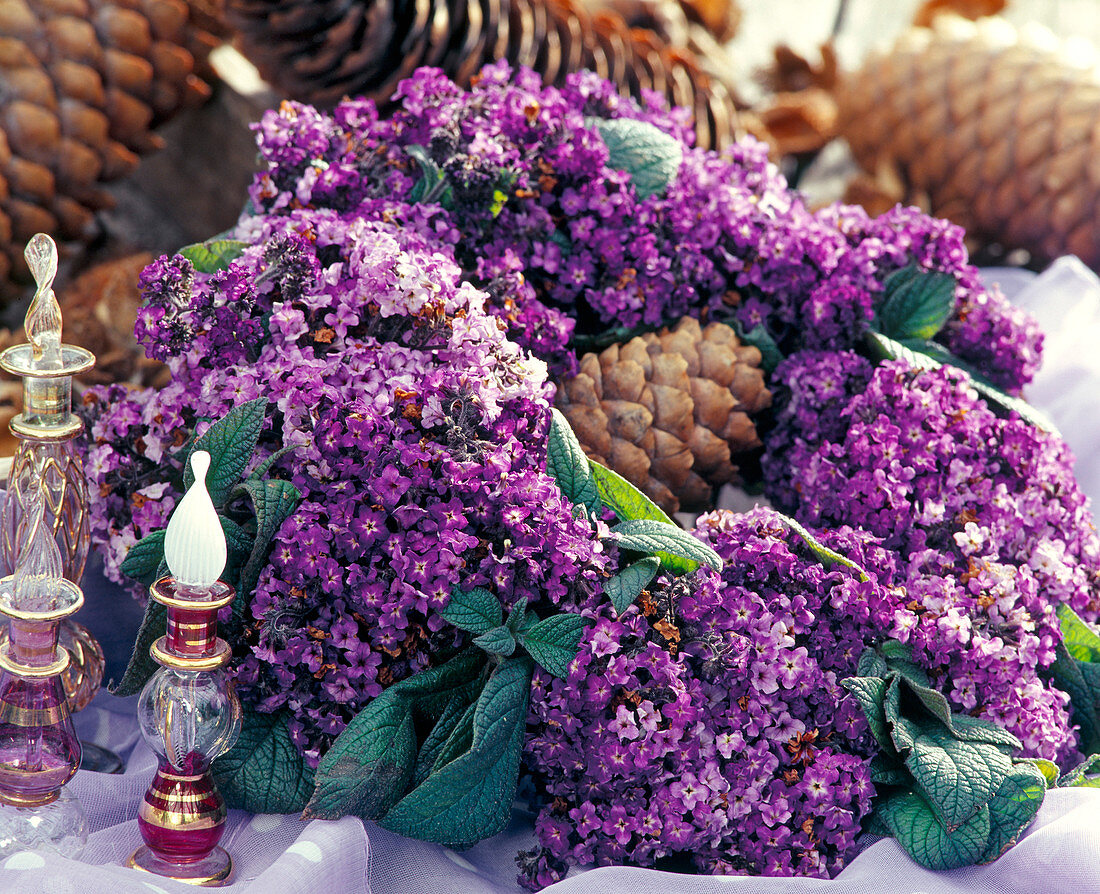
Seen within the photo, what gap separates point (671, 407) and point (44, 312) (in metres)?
0.49

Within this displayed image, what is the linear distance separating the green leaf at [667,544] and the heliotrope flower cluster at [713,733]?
0.02m

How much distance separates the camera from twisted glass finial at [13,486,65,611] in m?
0.73

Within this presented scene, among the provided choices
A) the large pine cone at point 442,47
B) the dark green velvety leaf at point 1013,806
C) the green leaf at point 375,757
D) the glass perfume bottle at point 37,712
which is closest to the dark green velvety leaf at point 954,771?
the dark green velvety leaf at point 1013,806

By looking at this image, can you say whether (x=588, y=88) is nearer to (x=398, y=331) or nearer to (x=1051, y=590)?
(x=398, y=331)

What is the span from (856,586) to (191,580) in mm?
461

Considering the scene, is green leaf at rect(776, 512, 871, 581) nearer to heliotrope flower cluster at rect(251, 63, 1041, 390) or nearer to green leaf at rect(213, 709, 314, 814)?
heliotrope flower cluster at rect(251, 63, 1041, 390)

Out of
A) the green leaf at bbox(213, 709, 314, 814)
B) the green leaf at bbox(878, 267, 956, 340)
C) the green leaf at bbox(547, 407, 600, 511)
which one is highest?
the green leaf at bbox(878, 267, 956, 340)

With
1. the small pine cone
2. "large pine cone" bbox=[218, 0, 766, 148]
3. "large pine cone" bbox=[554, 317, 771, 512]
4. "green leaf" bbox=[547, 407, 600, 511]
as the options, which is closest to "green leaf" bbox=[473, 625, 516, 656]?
"green leaf" bbox=[547, 407, 600, 511]

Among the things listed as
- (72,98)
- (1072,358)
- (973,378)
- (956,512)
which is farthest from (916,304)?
(72,98)

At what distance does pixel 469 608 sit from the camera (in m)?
0.73

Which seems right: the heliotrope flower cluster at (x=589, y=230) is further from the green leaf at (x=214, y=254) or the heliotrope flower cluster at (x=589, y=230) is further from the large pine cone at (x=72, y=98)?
the large pine cone at (x=72, y=98)

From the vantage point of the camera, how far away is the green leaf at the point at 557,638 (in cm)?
72

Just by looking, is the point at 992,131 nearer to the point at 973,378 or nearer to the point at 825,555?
the point at 973,378

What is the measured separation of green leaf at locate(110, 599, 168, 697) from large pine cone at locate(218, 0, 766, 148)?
698 millimetres
